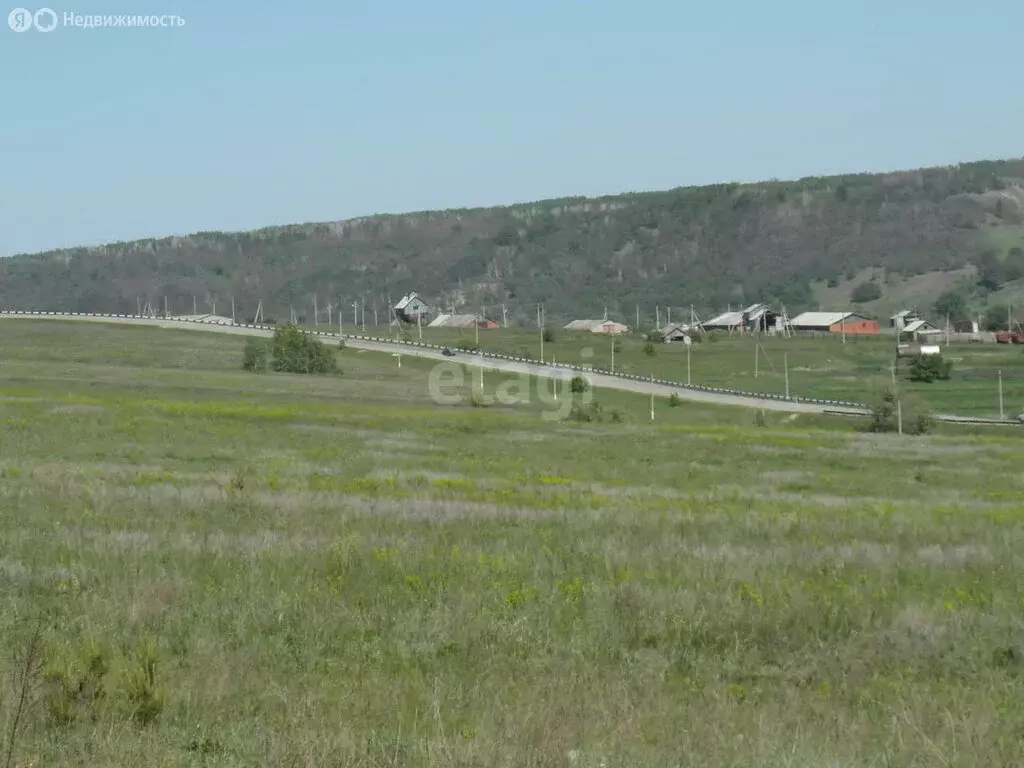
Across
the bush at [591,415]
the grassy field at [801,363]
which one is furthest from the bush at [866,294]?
the bush at [591,415]

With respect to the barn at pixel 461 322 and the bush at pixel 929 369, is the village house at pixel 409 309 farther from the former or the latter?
the bush at pixel 929 369

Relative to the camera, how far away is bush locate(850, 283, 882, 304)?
641 feet

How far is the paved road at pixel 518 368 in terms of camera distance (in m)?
86.9

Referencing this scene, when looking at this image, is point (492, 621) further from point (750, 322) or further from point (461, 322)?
point (461, 322)

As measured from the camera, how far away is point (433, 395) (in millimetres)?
75250

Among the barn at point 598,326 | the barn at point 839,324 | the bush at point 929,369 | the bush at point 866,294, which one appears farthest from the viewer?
the bush at point 866,294

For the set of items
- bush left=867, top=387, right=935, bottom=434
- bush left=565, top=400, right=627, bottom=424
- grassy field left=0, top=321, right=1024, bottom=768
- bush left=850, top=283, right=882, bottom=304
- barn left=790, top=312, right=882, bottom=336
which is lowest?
bush left=867, top=387, right=935, bottom=434

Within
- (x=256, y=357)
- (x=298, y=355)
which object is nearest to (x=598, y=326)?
(x=298, y=355)

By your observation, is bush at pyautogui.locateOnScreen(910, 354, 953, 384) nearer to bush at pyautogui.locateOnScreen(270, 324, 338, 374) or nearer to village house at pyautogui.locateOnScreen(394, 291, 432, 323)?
bush at pyautogui.locateOnScreen(270, 324, 338, 374)

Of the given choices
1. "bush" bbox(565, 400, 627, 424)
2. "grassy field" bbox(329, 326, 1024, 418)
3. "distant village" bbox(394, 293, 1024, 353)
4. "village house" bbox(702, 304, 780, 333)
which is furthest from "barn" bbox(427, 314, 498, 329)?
"bush" bbox(565, 400, 627, 424)

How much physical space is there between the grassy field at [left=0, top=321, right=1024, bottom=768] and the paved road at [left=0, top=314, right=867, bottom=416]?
61811 millimetres

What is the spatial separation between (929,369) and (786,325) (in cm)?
6632

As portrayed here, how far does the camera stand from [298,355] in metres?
97.1

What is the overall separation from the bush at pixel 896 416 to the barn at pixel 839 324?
3655 inches
